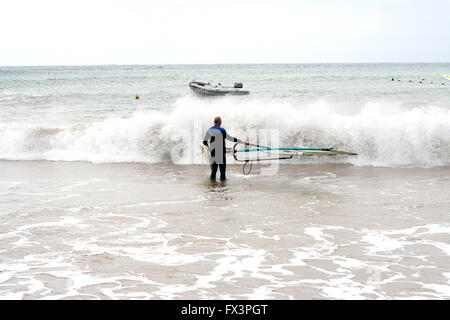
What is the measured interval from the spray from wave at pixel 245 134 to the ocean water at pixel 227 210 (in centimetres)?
5

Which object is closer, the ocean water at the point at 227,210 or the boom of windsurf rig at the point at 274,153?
the ocean water at the point at 227,210

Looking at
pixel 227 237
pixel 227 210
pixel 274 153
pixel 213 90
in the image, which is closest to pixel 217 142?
pixel 227 210

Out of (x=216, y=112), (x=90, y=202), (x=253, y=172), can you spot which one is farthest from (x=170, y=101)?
(x=90, y=202)

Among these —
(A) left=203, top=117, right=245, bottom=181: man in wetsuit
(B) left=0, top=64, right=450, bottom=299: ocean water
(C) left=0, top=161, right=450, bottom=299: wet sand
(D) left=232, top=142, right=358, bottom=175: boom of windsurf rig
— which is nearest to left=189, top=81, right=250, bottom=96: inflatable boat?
(B) left=0, top=64, right=450, bottom=299: ocean water

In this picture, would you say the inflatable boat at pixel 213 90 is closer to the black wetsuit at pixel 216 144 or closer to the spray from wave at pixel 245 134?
the spray from wave at pixel 245 134

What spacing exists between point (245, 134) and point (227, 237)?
9281 millimetres

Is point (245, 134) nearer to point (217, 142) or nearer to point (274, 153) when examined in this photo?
point (274, 153)

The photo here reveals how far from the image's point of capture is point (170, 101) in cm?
3544

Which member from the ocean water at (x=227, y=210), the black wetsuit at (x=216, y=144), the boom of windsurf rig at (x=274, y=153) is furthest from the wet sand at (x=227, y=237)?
the boom of windsurf rig at (x=274, y=153)

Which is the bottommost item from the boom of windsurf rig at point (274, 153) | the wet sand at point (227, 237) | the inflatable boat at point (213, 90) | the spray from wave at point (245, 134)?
the wet sand at point (227, 237)

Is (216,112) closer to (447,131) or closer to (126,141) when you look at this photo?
(126,141)

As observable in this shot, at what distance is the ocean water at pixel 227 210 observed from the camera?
5.96 metres

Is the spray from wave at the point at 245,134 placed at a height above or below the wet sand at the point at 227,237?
above

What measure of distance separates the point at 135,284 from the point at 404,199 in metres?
6.03
